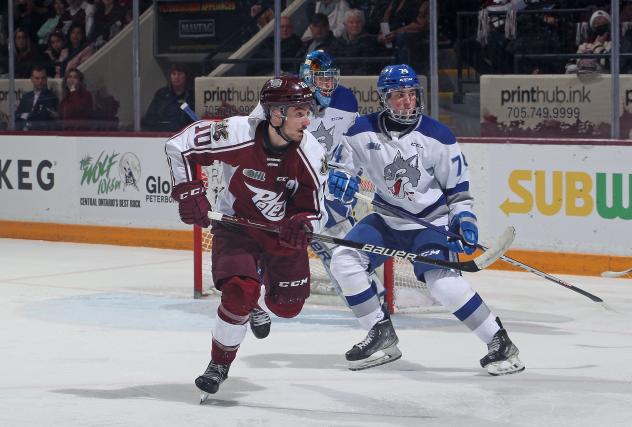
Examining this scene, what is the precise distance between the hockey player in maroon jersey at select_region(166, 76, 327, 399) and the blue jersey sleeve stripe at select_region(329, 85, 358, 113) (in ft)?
6.33

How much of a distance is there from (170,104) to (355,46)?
1502 mm

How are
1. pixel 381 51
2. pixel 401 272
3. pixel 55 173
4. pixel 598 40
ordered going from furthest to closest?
pixel 55 173 → pixel 381 51 → pixel 598 40 → pixel 401 272

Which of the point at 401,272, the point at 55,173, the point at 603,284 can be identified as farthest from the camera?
the point at 55,173

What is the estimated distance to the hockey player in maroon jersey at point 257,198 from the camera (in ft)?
17.1

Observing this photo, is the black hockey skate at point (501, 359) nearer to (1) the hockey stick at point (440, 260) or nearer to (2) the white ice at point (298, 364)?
(2) the white ice at point (298, 364)

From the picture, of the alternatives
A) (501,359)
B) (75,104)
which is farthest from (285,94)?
(75,104)

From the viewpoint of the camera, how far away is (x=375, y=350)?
5.86m

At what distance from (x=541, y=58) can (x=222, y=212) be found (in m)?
4.27

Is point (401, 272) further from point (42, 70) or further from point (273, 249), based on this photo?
point (42, 70)

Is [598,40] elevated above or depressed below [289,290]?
above

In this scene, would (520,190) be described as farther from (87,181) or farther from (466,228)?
(87,181)

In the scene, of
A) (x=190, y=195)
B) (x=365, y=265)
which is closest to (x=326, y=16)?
(x=365, y=265)

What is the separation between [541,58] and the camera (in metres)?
9.28

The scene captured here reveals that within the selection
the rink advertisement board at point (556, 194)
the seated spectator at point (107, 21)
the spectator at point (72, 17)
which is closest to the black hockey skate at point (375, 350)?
the rink advertisement board at point (556, 194)
